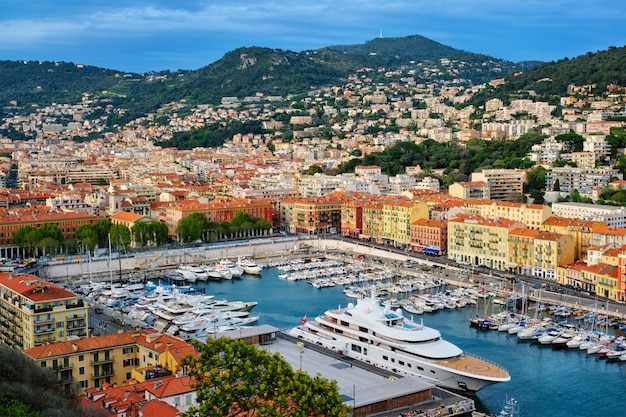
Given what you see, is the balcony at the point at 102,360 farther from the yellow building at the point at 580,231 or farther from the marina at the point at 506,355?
the yellow building at the point at 580,231

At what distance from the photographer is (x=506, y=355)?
24828mm

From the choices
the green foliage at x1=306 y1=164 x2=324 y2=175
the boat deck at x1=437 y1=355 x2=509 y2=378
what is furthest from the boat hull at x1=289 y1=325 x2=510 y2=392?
the green foliage at x1=306 y1=164 x2=324 y2=175

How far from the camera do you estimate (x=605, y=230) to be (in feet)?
117

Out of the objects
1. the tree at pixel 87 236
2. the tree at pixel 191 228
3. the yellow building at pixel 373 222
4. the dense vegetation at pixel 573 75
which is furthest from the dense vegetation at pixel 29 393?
the dense vegetation at pixel 573 75

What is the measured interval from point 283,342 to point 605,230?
18.8 m

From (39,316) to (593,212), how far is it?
92.3 feet

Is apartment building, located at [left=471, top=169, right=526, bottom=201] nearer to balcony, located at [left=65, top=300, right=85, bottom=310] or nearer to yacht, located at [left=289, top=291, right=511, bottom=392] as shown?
yacht, located at [left=289, top=291, right=511, bottom=392]

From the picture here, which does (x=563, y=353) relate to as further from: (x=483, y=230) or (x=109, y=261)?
(x=109, y=261)

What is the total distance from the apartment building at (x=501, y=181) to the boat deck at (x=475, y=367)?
3208 cm

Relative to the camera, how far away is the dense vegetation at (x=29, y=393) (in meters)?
11.8

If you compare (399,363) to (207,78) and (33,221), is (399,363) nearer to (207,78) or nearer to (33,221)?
(33,221)

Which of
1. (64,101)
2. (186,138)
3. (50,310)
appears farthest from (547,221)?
(64,101)

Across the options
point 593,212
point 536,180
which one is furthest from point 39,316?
point 536,180

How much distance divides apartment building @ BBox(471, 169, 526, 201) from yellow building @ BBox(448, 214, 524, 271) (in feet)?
41.3
